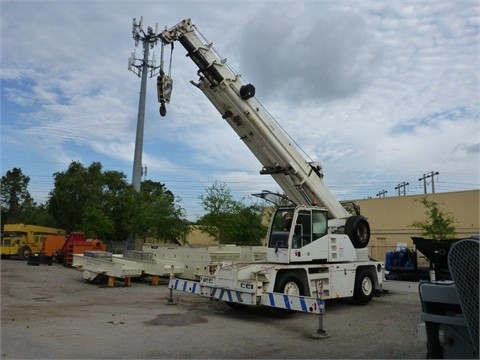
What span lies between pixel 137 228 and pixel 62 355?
3233 centimetres

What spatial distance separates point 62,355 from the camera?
7297mm

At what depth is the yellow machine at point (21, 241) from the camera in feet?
116

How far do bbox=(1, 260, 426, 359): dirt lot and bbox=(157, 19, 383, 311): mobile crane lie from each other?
28.8 inches

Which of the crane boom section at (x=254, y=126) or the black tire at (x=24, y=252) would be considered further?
the black tire at (x=24, y=252)

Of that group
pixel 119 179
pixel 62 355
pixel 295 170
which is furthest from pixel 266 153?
pixel 119 179

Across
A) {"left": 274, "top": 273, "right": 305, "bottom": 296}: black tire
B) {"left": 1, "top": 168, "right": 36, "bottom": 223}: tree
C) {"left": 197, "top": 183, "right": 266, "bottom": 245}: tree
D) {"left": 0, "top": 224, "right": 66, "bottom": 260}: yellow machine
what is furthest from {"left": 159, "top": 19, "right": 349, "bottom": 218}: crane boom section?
{"left": 1, "top": 168, "right": 36, "bottom": 223}: tree

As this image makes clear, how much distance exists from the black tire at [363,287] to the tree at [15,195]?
61.5 m

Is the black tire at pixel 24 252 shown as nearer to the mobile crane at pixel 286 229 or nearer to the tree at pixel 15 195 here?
the mobile crane at pixel 286 229

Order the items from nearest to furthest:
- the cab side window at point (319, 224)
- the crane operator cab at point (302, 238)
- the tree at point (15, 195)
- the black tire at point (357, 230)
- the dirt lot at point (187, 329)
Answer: the dirt lot at point (187, 329) → the crane operator cab at point (302, 238) → the cab side window at point (319, 224) → the black tire at point (357, 230) → the tree at point (15, 195)

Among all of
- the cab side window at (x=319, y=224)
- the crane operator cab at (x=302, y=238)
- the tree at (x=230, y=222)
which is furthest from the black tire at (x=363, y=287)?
the tree at (x=230, y=222)

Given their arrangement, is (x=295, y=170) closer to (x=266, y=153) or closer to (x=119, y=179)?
(x=266, y=153)

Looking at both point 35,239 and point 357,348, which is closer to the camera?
point 357,348

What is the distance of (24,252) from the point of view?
3538 cm

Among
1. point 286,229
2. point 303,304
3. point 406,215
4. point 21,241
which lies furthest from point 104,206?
point 303,304
